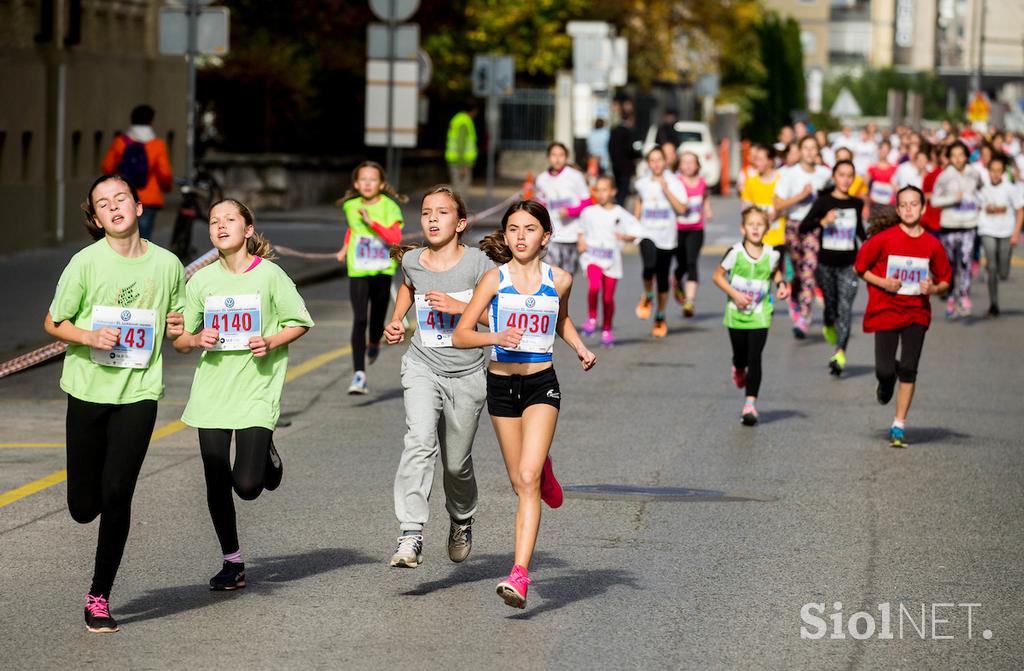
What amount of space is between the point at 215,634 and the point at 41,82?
18874 mm

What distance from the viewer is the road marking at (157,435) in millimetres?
9617

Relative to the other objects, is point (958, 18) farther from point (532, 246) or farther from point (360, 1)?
point (532, 246)

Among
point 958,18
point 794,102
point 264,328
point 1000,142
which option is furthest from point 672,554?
point 958,18

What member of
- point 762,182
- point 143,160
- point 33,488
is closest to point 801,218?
point 762,182

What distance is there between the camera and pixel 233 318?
750cm

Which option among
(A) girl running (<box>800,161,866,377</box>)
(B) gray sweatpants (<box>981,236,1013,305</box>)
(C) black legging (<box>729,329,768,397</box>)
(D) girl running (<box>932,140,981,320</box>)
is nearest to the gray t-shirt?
(C) black legging (<box>729,329,768,397</box>)

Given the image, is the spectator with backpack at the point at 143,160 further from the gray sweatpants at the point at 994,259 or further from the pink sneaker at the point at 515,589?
the pink sneaker at the point at 515,589

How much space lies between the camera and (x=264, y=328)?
7562 millimetres

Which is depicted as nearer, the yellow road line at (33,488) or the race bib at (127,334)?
the race bib at (127,334)

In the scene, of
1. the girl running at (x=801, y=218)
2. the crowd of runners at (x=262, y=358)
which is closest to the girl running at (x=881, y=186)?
the girl running at (x=801, y=218)

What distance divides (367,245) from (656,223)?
17.9 ft

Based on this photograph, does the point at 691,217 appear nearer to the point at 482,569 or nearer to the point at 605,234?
the point at 605,234

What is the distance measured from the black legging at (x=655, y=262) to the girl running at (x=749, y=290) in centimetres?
499

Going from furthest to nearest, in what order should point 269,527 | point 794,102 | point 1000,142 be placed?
point 794,102 → point 1000,142 → point 269,527
